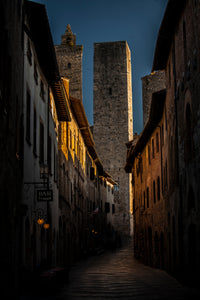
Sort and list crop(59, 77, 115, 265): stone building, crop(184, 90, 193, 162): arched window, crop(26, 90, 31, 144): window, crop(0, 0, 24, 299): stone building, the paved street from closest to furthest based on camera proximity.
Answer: crop(0, 0, 24, 299): stone building, the paved street, crop(184, 90, 193, 162): arched window, crop(26, 90, 31, 144): window, crop(59, 77, 115, 265): stone building

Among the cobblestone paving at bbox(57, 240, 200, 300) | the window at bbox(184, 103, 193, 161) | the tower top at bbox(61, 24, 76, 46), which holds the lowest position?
the cobblestone paving at bbox(57, 240, 200, 300)

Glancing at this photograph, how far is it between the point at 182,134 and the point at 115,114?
47508mm

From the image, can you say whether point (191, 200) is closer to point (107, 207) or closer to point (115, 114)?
point (107, 207)

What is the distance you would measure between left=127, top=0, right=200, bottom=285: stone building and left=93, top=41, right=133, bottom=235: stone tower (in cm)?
4096

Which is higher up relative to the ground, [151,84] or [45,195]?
[151,84]

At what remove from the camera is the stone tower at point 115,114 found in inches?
2440

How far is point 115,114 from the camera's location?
6294cm

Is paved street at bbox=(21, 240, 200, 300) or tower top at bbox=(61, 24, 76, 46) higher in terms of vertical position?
tower top at bbox=(61, 24, 76, 46)

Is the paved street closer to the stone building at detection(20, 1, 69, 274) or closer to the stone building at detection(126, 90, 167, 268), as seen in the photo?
the stone building at detection(20, 1, 69, 274)

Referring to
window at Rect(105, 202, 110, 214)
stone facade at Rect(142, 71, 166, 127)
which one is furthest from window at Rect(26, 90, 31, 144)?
window at Rect(105, 202, 110, 214)

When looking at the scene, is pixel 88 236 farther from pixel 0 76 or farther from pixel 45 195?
pixel 0 76

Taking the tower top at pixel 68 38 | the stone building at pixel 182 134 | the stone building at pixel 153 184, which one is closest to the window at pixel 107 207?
the tower top at pixel 68 38

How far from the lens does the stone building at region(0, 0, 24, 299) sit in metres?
9.72

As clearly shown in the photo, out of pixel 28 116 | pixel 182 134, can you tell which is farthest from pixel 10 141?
pixel 182 134
